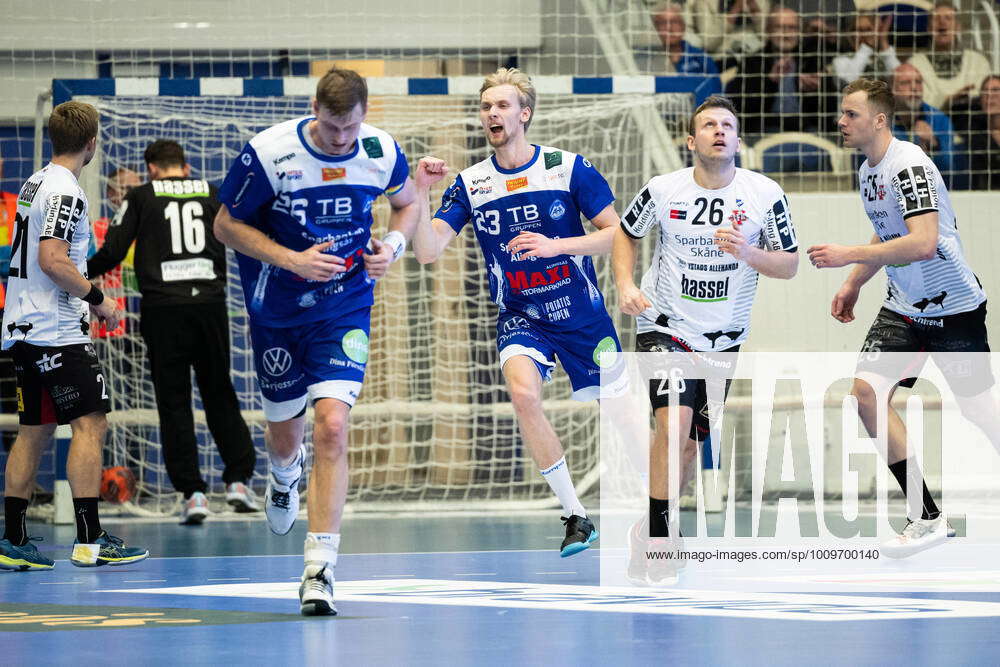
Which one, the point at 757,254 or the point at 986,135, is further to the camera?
the point at 986,135

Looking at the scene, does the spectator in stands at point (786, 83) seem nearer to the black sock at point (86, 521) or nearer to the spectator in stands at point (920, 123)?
the spectator in stands at point (920, 123)

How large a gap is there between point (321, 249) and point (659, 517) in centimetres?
182

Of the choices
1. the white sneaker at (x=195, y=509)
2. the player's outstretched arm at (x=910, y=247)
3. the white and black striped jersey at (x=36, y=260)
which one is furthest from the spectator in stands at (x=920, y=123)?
the white and black striped jersey at (x=36, y=260)

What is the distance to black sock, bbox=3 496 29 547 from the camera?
21.0 ft

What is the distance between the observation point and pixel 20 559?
6262mm

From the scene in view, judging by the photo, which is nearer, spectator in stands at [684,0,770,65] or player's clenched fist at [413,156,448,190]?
player's clenched fist at [413,156,448,190]

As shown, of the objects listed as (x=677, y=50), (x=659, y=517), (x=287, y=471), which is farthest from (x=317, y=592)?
(x=677, y=50)

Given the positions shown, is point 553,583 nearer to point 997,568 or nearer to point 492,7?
point 997,568

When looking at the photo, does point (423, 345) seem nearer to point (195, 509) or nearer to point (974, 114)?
point (195, 509)

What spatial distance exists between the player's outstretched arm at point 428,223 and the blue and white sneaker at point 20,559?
2.24 metres

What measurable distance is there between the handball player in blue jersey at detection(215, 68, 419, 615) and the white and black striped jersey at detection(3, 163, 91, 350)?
1.36m

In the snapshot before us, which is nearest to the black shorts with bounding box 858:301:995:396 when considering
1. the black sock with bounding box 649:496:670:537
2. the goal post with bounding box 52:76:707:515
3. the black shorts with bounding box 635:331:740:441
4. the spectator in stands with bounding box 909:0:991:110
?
the black shorts with bounding box 635:331:740:441

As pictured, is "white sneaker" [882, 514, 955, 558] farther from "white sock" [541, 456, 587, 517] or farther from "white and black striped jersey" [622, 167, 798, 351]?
"white sock" [541, 456, 587, 517]

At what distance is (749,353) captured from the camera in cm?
970
